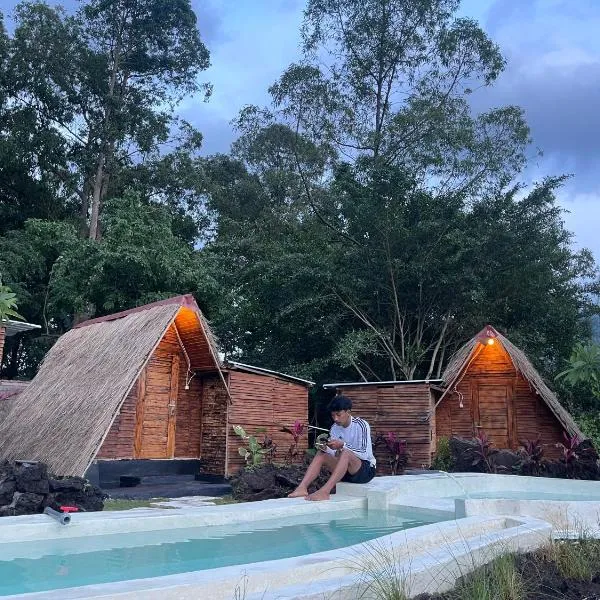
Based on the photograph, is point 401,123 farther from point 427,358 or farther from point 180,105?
point 180,105

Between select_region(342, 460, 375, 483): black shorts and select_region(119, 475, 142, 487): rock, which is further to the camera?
select_region(119, 475, 142, 487): rock

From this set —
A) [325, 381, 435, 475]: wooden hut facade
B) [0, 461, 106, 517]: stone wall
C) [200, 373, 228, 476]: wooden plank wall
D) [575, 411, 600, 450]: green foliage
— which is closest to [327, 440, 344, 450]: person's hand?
[0, 461, 106, 517]: stone wall

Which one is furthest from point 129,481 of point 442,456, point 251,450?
point 442,456

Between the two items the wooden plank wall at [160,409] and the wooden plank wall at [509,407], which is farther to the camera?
the wooden plank wall at [509,407]

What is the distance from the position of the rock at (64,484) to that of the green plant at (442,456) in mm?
7352

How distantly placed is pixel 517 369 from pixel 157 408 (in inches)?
275

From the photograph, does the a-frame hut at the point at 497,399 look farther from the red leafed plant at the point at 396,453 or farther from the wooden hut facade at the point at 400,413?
the red leafed plant at the point at 396,453

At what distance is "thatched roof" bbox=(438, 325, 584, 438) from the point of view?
12664 millimetres

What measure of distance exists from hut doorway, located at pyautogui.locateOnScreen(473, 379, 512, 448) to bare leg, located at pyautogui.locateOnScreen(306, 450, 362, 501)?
7.47m

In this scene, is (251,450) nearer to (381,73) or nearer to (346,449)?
(346,449)

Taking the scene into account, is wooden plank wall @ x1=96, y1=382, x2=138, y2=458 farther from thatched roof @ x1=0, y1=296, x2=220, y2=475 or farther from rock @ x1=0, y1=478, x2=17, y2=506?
rock @ x1=0, y1=478, x2=17, y2=506

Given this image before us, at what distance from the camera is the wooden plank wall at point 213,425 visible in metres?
10.7

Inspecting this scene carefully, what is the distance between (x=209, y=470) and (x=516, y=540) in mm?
7431

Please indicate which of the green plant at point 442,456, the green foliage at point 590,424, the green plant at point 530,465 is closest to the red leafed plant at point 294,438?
the green plant at point 442,456
